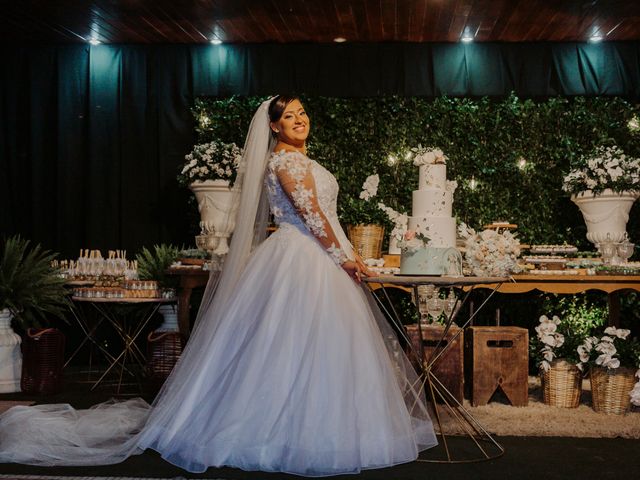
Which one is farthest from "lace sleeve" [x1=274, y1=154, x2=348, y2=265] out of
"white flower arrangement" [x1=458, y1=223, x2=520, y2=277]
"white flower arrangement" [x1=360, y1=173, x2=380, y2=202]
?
"white flower arrangement" [x1=360, y1=173, x2=380, y2=202]

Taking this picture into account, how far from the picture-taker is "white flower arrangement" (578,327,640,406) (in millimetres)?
5280

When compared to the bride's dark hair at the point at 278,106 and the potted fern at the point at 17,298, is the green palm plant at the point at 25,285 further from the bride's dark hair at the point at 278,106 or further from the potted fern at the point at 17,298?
the bride's dark hair at the point at 278,106

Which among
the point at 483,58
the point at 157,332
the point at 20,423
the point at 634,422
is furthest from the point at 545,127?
the point at 20,423

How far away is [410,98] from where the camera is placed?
7.28 metres

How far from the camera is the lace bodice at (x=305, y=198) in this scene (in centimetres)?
410

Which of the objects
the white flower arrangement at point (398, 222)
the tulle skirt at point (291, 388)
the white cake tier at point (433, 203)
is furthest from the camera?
the white cake tier at point (433, 203)

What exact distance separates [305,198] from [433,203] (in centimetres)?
221

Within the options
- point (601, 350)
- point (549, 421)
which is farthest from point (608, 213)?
point (549, 421)

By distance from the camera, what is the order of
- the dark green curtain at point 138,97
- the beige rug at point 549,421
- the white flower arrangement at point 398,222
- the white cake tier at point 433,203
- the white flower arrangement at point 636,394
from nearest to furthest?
the beige rug at point 549,421 → the white flower arrangement at point 636,394 → the white flower arrangement at point 398,222 → the white cake tier at point 433,203 → the dark green curtain at point 138,97

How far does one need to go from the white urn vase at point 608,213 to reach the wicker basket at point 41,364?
14.7 ft

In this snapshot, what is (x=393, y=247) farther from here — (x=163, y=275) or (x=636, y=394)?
(x=636, y=394)

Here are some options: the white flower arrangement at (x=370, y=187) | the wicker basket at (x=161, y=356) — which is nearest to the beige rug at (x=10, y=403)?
the wicker basket at (x=161, y=356)

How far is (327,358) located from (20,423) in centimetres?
174

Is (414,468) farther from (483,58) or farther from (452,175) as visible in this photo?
(483,58)
